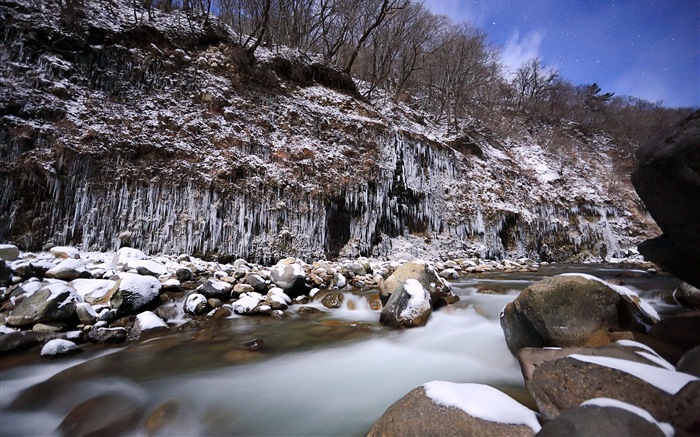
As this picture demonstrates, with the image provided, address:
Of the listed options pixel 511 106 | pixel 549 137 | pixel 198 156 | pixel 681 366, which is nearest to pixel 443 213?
pixel 198 156

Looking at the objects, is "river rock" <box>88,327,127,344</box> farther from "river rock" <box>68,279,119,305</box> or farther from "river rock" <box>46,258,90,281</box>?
"river rock" <box>46,258,90,281</box>

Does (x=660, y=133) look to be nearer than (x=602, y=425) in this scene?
No

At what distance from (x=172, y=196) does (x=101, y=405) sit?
6585 millimetres

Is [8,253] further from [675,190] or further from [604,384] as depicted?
[675,190]

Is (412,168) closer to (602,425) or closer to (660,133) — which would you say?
(660,133)

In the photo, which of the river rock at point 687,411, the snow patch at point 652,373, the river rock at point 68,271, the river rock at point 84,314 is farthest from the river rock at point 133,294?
the river rock at point 687,411

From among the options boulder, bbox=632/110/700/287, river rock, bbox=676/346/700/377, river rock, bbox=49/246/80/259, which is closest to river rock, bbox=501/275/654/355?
river rock, bbox=676/346/700/377

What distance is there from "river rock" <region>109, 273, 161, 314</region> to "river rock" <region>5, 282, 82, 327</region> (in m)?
0.47

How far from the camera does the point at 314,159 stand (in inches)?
409

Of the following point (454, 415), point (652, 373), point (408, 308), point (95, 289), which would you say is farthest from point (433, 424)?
point (95, 289)

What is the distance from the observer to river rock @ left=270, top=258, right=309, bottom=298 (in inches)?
233

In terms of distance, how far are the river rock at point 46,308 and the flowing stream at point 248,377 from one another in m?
0.66

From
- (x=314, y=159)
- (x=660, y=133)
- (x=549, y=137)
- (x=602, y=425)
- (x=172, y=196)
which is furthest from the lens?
Answer: (x=549, y=137)

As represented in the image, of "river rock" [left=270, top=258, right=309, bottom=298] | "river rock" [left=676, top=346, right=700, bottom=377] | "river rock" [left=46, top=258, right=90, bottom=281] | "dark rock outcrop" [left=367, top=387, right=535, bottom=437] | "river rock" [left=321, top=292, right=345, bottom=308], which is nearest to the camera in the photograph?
"dark rock outcrop" [left=367, top=387, right=535, bottom=437]
